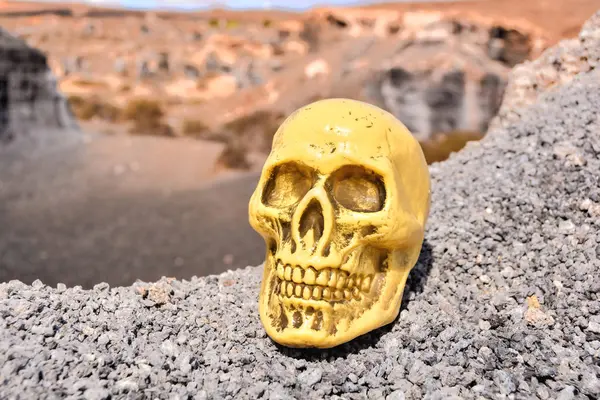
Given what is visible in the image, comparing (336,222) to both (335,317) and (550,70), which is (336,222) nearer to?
(335,317)

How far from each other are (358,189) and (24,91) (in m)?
15.0

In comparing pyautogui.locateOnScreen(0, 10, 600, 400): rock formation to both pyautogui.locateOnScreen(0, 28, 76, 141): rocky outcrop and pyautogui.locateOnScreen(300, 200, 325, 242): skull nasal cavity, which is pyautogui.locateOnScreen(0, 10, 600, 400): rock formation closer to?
pyautogui.locateOnScreen(300, 200, 325, 242): skull nasal cavity

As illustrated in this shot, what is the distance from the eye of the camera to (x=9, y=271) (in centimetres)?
868

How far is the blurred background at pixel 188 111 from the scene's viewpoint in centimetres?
984

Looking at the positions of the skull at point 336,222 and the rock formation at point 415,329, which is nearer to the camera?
the rock formation at point 415,329

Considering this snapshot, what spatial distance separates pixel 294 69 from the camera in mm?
21828

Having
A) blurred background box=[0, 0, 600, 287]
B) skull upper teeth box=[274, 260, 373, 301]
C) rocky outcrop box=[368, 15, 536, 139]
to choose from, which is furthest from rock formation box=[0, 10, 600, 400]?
rocky outcrop box=[368, 15, 536, 139]

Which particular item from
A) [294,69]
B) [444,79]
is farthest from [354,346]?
[294,69]

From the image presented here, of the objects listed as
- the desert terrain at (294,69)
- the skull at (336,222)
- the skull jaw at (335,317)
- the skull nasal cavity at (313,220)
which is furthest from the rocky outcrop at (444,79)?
the skull nasal cavity at (313,220)

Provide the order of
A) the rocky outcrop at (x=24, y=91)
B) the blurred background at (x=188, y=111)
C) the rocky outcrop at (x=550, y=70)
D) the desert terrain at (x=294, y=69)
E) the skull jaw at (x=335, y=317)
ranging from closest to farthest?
1. the skull jaw at (x=335, y=317)
2. the rocky outcrop at (x=550, y=70)
3. the blurred background at (x=188, y=111)
4. the rocky outcrop at (x=24, y=91)
5. the desert terrain at (x=294, y=69)

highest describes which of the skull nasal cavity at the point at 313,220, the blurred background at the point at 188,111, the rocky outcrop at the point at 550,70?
the rocky outcrop at the point at 550,70

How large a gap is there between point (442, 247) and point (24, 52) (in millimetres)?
15075

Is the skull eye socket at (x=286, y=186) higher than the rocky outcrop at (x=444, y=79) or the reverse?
higher

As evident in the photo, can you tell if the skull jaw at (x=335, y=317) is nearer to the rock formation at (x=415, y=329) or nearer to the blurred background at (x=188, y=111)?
A: the rock formation at (x=415, y=329)
